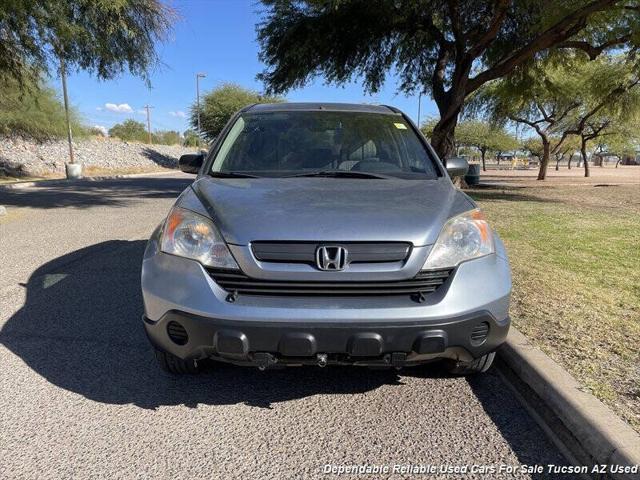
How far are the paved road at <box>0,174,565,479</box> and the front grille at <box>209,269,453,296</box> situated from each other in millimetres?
778

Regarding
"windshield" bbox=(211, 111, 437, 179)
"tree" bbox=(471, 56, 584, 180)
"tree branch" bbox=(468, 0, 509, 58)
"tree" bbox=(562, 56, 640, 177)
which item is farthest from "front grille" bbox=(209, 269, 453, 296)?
"tree" bbox=(562, 56, 640, 177)

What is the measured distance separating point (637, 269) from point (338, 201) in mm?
4481

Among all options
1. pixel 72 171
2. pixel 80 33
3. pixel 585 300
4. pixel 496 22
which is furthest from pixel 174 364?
pixel 72 171

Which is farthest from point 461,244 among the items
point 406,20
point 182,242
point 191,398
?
point 406,20

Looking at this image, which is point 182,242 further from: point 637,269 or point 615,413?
point 637,269

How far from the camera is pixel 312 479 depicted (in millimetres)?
2344

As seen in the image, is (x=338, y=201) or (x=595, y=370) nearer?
(x=338, y=201)

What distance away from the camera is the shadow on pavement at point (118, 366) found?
10.2 feet

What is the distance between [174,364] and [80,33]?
878cm

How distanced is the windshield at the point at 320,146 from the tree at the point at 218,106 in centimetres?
4769

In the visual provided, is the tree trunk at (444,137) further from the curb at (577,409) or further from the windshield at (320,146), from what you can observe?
the curb at (577,409)

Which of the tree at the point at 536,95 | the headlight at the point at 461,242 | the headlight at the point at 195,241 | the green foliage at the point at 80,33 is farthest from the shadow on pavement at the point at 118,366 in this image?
the tree at the point at 536,95

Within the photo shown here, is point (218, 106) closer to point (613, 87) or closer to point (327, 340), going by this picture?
point (613, 87)

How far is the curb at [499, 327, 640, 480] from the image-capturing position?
233 centimetres
